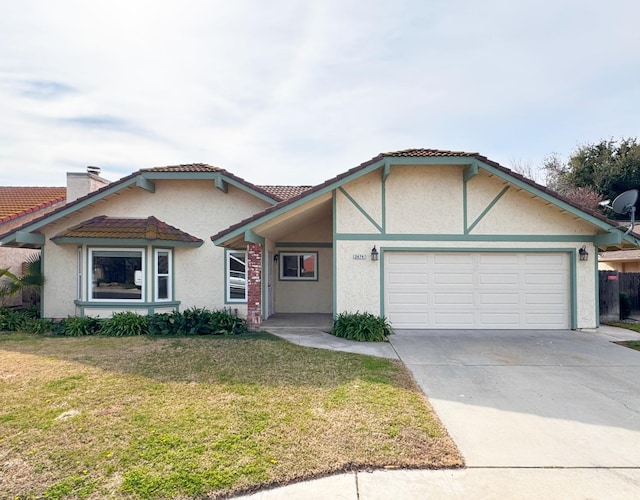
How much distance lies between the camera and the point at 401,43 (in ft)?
32.6

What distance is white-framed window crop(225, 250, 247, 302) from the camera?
1198 cm

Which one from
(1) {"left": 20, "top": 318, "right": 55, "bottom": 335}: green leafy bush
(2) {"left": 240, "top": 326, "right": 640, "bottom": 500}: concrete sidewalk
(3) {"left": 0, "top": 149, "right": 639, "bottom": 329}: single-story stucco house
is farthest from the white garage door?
(1) {"left": 20, "top": 318, "right": 55, "bottom": 335}: green leafy bush

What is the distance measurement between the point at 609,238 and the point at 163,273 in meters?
12.5

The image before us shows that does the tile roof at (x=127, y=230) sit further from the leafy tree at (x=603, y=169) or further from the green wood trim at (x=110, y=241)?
the leafy tree at (x=603, y=169)

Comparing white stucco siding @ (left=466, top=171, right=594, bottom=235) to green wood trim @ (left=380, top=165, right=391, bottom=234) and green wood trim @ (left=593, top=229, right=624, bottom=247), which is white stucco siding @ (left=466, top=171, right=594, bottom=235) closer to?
green wood trim @ (left=593, top=229, right=624, bottom=247)

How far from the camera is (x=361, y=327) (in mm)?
9492

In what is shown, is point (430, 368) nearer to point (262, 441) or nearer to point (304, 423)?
point (304, 423)

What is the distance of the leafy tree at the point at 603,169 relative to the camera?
25031 millimetres

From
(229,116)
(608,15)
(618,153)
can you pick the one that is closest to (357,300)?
(229,116)

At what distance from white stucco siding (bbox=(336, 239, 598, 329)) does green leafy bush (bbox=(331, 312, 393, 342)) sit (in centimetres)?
39

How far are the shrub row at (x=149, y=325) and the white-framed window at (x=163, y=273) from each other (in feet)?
3.20

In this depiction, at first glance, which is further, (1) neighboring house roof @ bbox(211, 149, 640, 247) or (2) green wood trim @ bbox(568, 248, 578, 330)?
(2) green wood trim @ bbox(568, 248, 578, 330)

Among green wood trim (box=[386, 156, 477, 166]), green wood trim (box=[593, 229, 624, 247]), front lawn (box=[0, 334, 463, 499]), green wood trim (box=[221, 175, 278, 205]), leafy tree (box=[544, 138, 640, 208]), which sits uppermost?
leafy tree (box=[544, 138, 640, 208])

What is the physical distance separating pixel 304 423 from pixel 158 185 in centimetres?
1001
